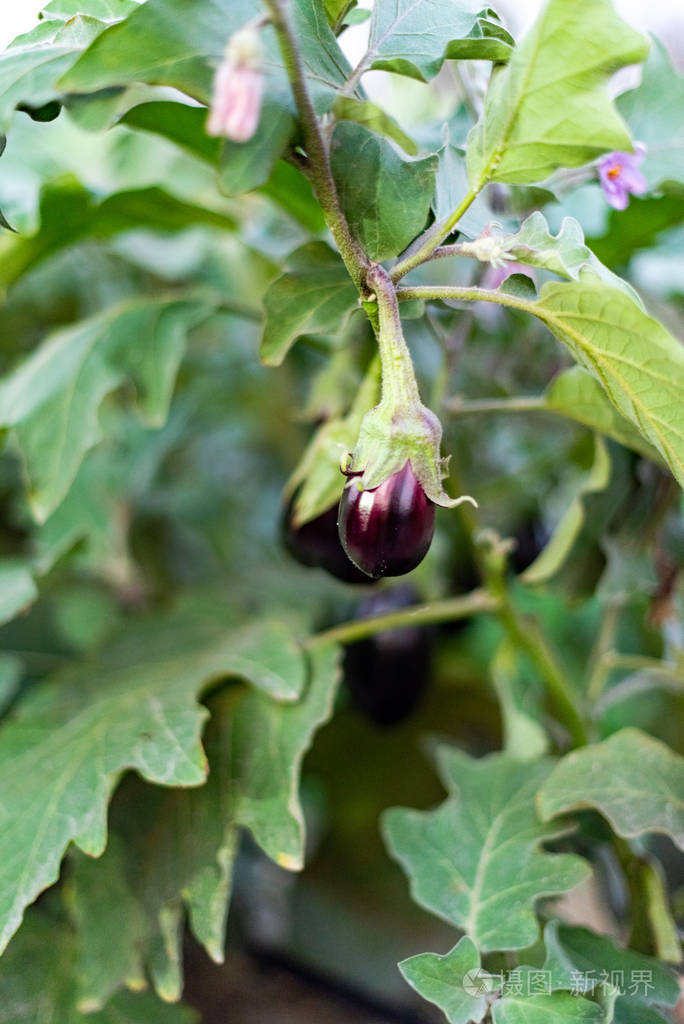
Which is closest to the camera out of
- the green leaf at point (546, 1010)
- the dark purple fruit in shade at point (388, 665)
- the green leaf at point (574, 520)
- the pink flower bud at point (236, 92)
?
the pink flower bud at point (236, 92)

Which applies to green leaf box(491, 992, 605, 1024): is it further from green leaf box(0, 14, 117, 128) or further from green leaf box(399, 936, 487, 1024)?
green leaf box(0, 14, 117, 128)

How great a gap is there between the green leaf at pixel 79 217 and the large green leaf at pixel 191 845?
0.27 metres

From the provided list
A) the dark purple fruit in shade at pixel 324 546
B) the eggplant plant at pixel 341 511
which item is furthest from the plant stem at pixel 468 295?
the dark purple fruit in shade at pixel 324 546

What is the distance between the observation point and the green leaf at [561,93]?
25 cm

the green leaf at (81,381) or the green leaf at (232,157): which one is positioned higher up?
the green leaf at (232,157)

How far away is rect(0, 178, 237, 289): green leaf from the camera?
467mm

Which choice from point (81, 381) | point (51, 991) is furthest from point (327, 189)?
point (51, 991)

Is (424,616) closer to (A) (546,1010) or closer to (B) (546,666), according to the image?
(B) (546,666)

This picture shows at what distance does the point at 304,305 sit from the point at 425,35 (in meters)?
0.10

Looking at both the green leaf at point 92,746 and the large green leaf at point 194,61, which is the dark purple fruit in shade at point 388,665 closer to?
the green leaf at point 92,746

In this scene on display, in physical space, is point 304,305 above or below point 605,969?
above

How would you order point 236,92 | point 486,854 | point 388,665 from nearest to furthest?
1. point 236,92
2. point 486,854
3. point 388,665

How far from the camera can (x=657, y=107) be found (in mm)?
454

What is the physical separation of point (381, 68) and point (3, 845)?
33 centimetres
